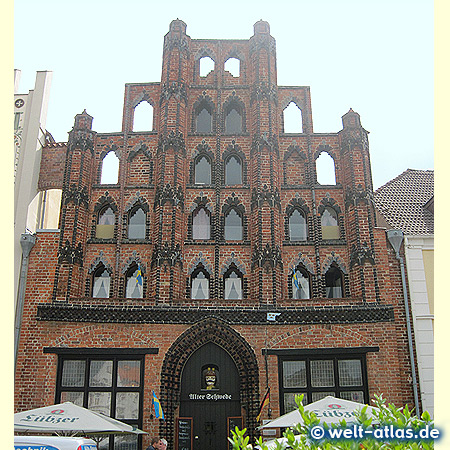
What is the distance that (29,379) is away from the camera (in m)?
15.5

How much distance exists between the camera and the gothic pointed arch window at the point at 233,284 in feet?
55.6

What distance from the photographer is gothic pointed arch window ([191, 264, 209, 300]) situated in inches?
666

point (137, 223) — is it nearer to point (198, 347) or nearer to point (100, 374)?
point (198, 347)

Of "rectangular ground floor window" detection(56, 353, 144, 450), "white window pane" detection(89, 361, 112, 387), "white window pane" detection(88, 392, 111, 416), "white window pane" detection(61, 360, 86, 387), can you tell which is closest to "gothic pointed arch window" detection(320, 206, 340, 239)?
"rectangular ground floor window" detection(56, 353, 144, 450)

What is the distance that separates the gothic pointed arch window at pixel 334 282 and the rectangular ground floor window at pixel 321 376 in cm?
204

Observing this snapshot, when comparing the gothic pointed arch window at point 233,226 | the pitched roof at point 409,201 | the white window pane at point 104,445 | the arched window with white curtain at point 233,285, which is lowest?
the white window pane at point 104,445

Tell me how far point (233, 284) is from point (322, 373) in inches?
157

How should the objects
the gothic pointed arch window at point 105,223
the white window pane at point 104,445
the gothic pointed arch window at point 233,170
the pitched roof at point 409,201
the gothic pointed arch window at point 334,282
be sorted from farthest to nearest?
the gothic pointed arch window at point 233,170 < the pitched roof at point 409,201 < the gothic pointed arch window at point 105,223 < the gothic pointed arch window at point 334,282 < the white window pane at point 104,445

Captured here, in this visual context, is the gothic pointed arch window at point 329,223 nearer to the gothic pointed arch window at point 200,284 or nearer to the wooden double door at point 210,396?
the gothic pointed arch window at point 200,284

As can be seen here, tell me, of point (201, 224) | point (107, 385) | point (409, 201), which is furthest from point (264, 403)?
point (409, 201)

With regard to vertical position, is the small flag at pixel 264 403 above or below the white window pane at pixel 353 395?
below

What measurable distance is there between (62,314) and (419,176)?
49.8 feet

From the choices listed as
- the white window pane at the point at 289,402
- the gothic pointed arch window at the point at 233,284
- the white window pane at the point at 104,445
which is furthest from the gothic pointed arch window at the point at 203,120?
the white window pane at the point at 104,445

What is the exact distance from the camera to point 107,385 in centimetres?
1576
